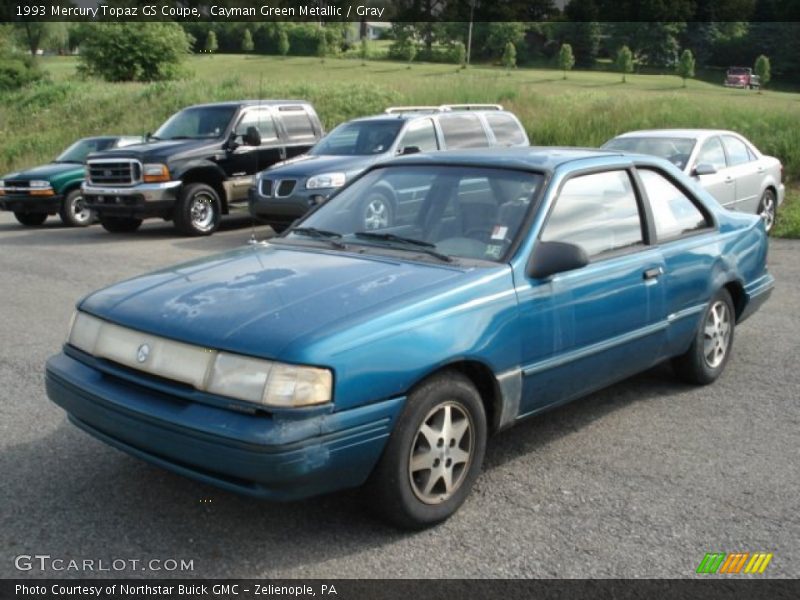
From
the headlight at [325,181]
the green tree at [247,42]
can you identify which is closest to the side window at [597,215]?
the headlight at [325,181]

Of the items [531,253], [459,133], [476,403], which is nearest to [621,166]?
[531,253]

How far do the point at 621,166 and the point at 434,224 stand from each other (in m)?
1.30

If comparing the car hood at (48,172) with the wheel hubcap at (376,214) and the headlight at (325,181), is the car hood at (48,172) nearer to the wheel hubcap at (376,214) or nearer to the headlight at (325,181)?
the headlight at (325,181)

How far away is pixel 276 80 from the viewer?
36375 mm

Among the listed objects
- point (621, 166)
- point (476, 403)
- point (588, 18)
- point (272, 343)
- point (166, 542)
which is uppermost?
point (588, 18)

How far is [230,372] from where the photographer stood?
3.31m

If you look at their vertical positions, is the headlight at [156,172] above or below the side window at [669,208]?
below

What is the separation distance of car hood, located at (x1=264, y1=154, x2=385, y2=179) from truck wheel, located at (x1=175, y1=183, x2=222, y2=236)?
74.9 inches

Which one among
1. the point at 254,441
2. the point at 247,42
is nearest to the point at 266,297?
the point at 254,441

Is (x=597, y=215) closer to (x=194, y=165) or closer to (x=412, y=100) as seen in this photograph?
(x=194, y=165)

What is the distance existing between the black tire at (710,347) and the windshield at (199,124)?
1023cm

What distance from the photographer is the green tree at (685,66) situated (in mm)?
36172

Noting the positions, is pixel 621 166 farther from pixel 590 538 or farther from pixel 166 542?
pixel 166 542

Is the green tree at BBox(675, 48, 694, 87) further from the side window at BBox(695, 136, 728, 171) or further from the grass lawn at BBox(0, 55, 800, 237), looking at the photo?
the side window at BBox(695, 136, 728, 171)
